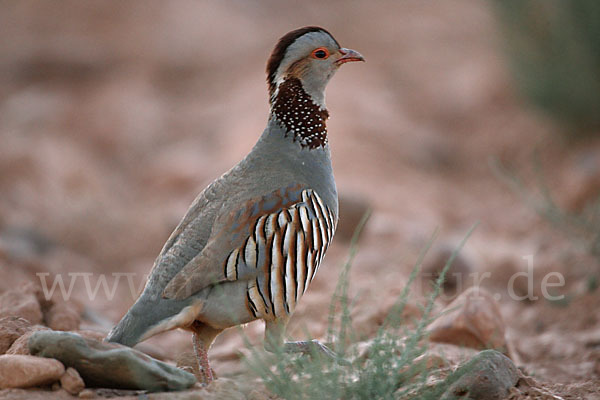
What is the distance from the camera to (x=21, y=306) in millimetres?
5070

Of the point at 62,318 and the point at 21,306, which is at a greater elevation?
the point at 21,306

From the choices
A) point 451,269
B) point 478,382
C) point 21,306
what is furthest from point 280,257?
point 451,269

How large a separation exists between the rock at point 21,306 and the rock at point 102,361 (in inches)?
46.1

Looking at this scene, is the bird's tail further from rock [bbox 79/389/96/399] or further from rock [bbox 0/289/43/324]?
rock [bbox 0/289/43/324]

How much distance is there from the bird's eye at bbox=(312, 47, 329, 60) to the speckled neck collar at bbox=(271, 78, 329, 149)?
220mm

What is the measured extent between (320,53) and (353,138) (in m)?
8.97

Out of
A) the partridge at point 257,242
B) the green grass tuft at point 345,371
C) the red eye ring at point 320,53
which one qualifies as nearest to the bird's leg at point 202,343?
the partridge at point 257,242

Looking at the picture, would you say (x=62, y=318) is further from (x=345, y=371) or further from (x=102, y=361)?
(x=345, y=371)

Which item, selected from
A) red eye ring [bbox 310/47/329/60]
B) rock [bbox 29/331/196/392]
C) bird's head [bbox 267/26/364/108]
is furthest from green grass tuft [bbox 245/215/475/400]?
red eye ring [bbox 310/47/329/60]

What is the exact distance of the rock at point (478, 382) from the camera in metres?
4.08

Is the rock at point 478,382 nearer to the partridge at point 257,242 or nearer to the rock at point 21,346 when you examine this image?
the partridge at point 257,242

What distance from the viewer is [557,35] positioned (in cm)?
1296

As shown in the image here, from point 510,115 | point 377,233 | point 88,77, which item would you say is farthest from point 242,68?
point 377,233

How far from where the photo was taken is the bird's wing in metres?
4.32
